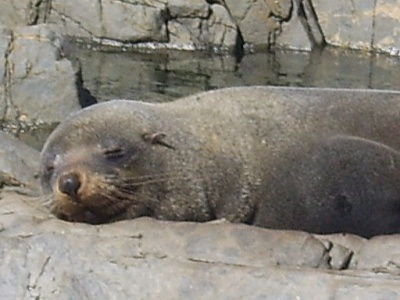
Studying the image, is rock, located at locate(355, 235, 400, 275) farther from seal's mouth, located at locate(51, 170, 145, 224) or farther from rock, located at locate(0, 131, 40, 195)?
rock, located at locate(0, 131, 40, 195)

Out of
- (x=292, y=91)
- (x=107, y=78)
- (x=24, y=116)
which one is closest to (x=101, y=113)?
(x=292, y=91)

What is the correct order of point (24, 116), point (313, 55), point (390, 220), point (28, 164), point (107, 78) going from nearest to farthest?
1. point (390, 220)
2. point (28, 164)
3. point (24, 116)
4. point (107, 78)
5. point (313, 55)

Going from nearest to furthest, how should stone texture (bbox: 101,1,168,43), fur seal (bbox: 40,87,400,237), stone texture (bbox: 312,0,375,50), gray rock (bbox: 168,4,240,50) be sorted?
fur seal (bbox: 40,87,400,237)
stone texture (bbox: 101,1,168,43)
gray rock (bbox: 168,4,240,50)
stone texture (bbox: 312,0,375,50)

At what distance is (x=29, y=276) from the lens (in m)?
4.62

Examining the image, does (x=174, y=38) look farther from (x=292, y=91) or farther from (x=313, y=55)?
(x=292, y=91)

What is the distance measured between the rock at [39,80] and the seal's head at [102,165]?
703cm

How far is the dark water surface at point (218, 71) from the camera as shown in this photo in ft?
47.9

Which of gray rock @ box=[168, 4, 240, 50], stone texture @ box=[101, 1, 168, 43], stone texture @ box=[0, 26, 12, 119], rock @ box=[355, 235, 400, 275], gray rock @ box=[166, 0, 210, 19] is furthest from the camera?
gray rock @ box=[166, 0, 210, 19]

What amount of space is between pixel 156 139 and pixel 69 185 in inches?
22.4

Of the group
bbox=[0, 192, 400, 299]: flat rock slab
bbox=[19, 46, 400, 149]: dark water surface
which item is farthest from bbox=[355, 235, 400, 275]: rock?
bbox=[19, 46, 400, 149]: dark water surface

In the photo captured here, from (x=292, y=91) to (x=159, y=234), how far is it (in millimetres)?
1484

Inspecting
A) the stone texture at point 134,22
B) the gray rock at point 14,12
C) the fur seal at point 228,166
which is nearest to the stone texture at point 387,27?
the stone texture at point 134,22

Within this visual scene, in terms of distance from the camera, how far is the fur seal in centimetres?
498

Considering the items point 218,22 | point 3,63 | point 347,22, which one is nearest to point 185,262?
point 3,63
